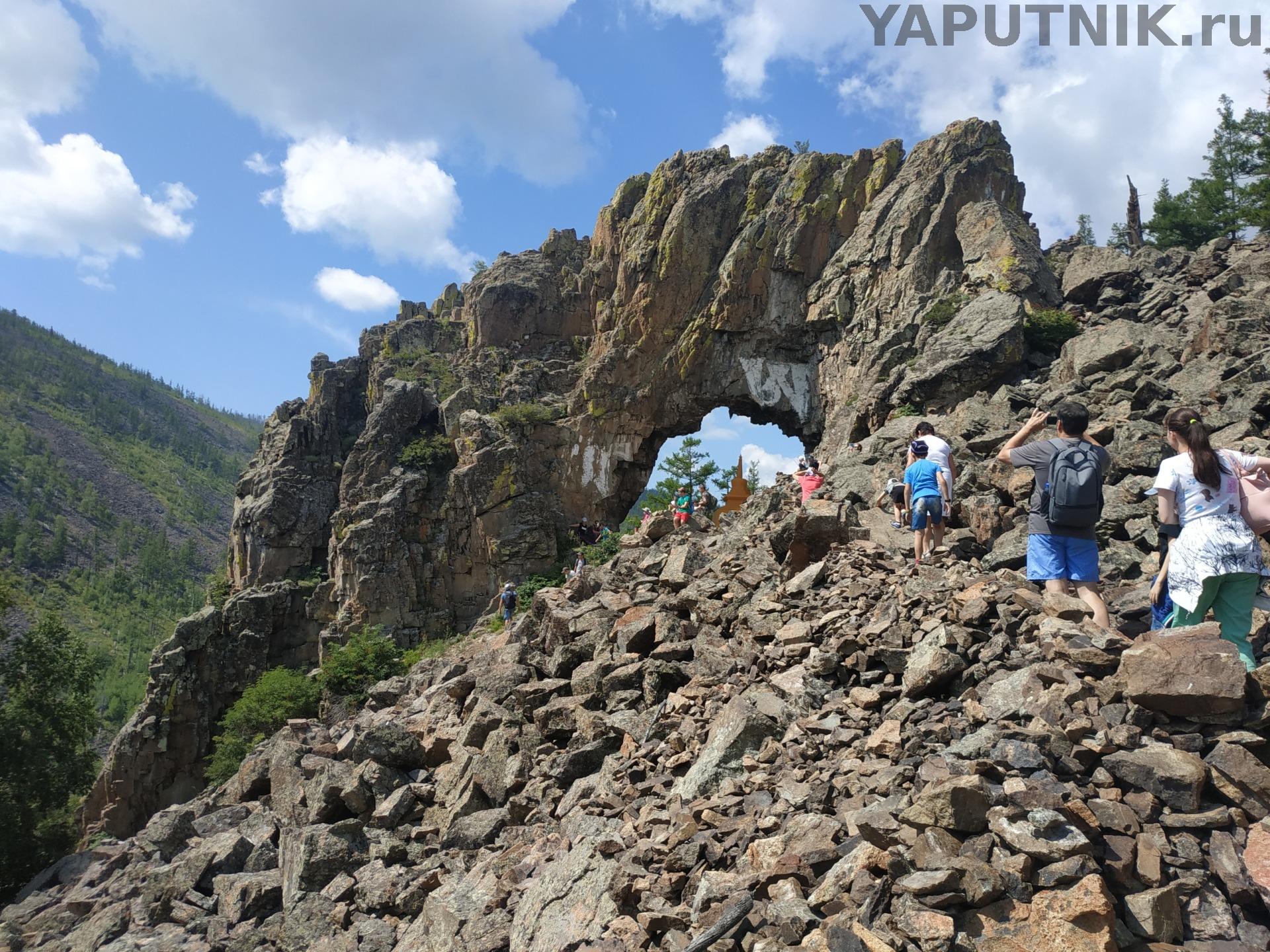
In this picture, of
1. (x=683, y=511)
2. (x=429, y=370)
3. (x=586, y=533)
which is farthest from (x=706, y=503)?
(x=429, y=370)

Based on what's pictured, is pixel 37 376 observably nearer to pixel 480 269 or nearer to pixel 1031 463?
pixel 480 269

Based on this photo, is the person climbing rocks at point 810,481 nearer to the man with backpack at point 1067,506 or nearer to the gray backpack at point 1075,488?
the man with backpack at point 1067,506

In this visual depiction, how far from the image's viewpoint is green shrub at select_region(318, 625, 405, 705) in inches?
1009

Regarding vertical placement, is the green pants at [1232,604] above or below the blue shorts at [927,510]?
below

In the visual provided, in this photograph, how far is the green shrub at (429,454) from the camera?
35750 mm

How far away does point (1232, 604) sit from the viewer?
4.99 metres

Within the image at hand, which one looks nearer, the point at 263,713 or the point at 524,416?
the point at 263,713

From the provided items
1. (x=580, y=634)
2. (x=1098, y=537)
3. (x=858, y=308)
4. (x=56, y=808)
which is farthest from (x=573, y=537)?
(x=1098, y=537)

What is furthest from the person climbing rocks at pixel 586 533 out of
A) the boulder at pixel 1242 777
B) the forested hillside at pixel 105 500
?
the forested hillside at pixel 105 500

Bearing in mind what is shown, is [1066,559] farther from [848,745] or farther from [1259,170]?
[1259,170]

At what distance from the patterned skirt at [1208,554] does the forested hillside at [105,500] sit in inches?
3448

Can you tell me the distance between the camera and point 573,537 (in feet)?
115

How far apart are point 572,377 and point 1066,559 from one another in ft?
107

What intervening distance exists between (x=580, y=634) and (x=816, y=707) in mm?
5036
